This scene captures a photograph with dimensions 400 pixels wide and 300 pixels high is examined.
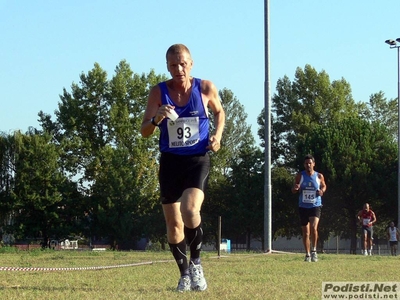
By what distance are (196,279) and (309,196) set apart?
28.2 feet

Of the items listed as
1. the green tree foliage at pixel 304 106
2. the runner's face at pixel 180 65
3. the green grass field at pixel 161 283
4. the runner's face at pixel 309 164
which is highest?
the green tree foliage at pixel 304 106

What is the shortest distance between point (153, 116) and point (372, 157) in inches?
2234

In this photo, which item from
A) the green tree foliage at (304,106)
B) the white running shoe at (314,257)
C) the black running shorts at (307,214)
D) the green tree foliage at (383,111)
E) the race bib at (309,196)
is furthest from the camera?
the green tree foliage at (383,111)

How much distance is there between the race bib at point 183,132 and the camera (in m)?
7.73

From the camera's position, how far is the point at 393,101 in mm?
88625

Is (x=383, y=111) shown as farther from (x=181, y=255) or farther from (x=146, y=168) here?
(x=181, y=255)

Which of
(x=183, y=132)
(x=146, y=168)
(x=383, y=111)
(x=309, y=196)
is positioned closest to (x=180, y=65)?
(x=183, y=132)

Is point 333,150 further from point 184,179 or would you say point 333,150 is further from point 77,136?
point 184,179

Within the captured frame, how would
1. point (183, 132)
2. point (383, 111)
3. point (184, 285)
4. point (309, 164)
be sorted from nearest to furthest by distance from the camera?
1. point (184, 285)
2. point (183, 132)
3. point (309, 164)
4. point (383, 111)

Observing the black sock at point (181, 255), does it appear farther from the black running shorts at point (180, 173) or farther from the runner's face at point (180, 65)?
the runner's face at point (180, 65)

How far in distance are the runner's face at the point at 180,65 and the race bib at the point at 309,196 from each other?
27.7ft

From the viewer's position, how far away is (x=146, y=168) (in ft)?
243

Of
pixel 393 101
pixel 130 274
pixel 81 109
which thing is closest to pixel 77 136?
pixel 81 109

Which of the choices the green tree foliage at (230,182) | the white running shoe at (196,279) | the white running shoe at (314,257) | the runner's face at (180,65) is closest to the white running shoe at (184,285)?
the white running shoe at (196,279)
